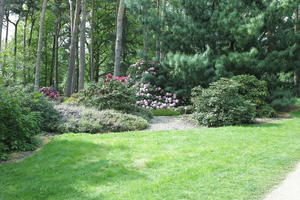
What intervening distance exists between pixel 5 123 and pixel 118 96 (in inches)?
177

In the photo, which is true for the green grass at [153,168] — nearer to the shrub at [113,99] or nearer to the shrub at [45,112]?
the shrub at [45,112]

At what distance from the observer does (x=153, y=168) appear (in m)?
4.69

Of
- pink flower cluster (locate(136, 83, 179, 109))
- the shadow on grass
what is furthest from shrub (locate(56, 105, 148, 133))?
pink flower cluster (locate(136, 83, 179, 109))

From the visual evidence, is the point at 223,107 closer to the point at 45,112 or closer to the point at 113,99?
the point at 113,99

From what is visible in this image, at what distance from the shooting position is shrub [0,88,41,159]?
5656mm

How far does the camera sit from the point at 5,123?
5949 millimetres

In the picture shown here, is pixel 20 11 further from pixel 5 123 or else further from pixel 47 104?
pixel 5 123

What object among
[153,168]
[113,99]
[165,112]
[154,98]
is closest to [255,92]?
[165,112]

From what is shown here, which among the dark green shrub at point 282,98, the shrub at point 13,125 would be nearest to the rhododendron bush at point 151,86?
the dark green shrub at point 282,98

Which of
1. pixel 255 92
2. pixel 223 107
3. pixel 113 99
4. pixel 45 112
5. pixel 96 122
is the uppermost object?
pixel 255 92

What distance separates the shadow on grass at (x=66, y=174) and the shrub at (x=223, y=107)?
4.04 metres

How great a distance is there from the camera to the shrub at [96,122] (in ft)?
25.9

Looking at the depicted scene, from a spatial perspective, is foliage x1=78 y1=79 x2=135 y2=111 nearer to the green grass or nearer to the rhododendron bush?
the rhododendron bush

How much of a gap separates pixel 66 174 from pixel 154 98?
872 cm
